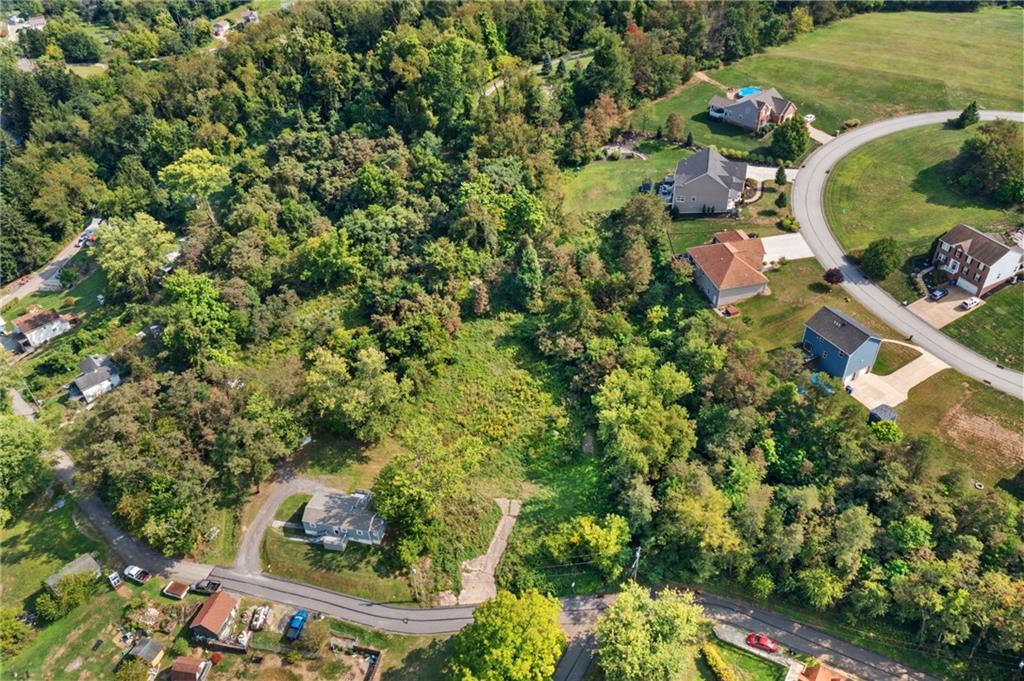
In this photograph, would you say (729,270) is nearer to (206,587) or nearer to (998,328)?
(998,328)

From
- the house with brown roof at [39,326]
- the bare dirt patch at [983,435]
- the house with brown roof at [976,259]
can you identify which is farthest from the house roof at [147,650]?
the house with brown roof at [976,259]

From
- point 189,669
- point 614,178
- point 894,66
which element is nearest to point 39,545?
point 189,669

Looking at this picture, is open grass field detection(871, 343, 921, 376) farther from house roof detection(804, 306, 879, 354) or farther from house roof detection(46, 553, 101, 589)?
house roof detection(46, 553, 101, 589)

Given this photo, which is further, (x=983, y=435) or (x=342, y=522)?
(x=983, y=435)

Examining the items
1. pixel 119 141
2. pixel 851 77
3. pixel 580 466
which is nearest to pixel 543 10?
pixel 851 77

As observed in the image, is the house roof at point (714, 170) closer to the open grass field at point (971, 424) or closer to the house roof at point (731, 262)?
the house roof at point (731, 262)

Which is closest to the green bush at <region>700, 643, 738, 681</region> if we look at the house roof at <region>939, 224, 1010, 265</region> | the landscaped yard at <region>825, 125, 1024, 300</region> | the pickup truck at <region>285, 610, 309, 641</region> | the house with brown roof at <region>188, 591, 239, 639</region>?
the pickup truck at <region>285, 610, 309, 641</region>
